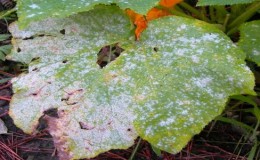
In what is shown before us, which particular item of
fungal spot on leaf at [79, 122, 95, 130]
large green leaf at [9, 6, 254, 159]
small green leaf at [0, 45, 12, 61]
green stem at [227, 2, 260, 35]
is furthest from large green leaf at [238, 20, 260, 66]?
small green leaf at [0, 45, 12, 61]

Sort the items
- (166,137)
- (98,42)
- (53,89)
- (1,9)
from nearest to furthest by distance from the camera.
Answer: (166,137)
(53,89)
(98,42)
(1,9)

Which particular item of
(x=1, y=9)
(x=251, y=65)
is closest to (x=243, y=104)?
(x=251, y=65)

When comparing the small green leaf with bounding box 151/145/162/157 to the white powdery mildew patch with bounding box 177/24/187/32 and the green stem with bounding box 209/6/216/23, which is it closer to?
the white powdery mildew patch with bounding box 177/24/187/32

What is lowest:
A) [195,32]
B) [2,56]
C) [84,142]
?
[2,56]

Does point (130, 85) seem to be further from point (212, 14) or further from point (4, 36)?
point (4, 36)

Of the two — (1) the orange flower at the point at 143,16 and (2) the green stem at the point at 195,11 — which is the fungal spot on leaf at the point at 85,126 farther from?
(2) the green stem at the point at 195,11

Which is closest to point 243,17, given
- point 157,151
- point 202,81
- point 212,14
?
point 212,14

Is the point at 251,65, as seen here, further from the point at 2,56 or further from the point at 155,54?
the point at 2,56
